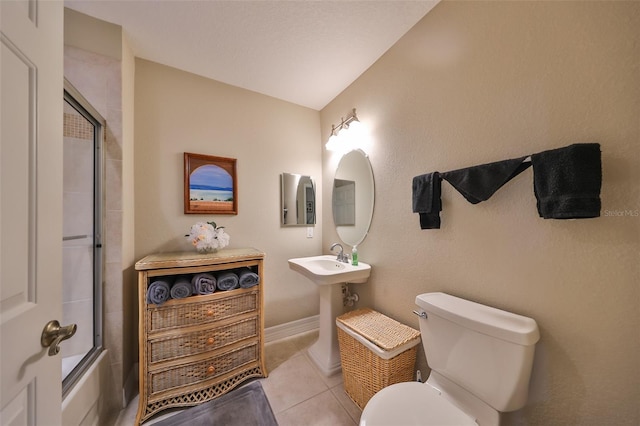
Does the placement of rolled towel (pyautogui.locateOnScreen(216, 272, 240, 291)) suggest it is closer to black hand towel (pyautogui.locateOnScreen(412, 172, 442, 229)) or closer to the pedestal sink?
the pedestal sink

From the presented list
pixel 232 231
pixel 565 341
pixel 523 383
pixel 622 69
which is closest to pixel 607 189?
pixel 622 69

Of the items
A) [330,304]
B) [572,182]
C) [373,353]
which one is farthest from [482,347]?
[330,304]

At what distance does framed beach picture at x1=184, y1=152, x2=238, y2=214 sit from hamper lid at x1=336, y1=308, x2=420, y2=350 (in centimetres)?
134

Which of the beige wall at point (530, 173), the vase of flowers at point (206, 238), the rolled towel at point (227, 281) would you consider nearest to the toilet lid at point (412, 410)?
the beige wall at point (530, 173)

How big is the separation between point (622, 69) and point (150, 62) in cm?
266

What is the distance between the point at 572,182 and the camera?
30.2 inches

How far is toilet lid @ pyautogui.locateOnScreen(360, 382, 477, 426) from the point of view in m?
0.85

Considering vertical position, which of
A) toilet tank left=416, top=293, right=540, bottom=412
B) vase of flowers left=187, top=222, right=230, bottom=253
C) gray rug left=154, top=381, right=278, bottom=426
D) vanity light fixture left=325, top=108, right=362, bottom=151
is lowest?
gray rug left=154, top=381, right=278, bottom=426

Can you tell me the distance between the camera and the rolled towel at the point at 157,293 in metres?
1.28

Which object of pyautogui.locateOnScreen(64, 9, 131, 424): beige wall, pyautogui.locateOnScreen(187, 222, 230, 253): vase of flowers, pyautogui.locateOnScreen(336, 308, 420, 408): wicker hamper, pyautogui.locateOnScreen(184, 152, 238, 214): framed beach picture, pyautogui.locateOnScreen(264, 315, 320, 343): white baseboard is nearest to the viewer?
pyautogui.locateOnScreen(336, 308, 420, 408): wicker hamper

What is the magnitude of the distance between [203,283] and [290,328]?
3.73ft

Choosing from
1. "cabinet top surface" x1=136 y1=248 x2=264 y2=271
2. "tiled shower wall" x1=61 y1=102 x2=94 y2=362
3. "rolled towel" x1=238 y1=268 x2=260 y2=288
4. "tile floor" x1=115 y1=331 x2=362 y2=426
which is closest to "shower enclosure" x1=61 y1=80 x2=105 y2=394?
"tiled shower wall" x1=61 y1=102 x2=94 y2=362

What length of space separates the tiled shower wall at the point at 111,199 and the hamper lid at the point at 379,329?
1.45 metres

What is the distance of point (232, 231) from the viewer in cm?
196
